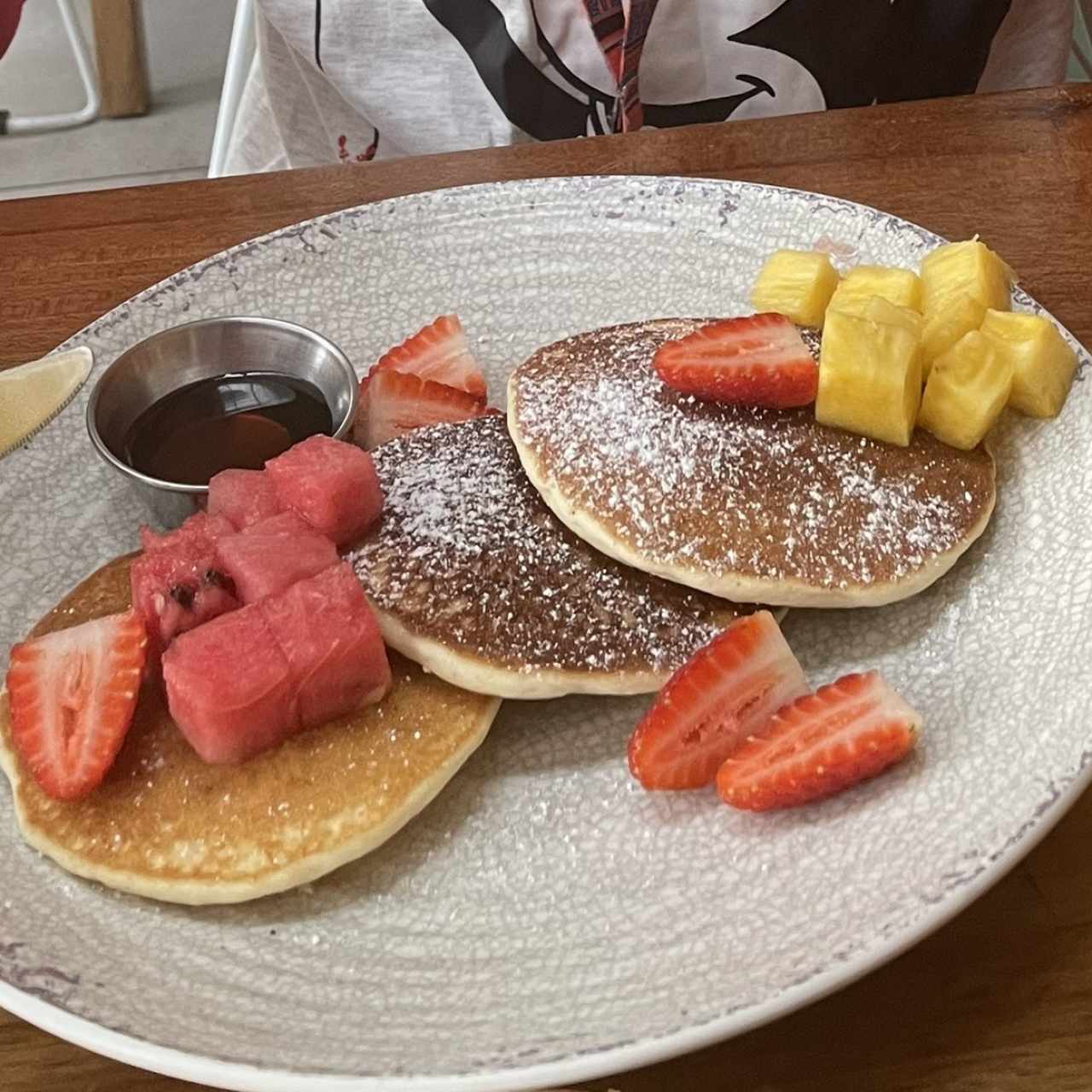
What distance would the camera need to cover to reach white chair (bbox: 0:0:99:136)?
4.17 meters

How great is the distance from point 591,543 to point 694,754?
256 mm

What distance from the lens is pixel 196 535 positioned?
1.24 m

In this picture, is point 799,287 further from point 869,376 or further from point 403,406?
point 403,406

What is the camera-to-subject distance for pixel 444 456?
1.36m

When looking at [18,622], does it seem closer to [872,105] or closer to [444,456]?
[444,456]

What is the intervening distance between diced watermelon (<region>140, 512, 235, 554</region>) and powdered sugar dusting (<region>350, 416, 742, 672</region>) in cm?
14

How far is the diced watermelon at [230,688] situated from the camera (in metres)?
1.07

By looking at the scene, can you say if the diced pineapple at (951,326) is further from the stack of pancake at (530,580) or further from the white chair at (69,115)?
the white chair at (69,115)

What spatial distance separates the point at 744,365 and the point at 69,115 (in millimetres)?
3713

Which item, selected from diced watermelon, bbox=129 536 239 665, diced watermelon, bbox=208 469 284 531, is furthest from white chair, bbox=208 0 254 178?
diced watermelon, bbox=129 536 239 665

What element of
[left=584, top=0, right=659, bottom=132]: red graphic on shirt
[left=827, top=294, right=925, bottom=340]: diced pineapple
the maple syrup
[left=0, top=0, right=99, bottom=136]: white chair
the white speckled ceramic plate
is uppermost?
[left=584, top=0, right=659, bottom=132]: red graphic on shirt

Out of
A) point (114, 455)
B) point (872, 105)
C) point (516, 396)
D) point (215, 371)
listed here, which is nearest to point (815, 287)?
point (516, 396)

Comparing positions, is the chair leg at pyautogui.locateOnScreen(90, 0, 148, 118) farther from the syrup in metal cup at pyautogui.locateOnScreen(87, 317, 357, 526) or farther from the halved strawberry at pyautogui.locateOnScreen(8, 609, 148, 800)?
the halved strawberry at pyautogui.locateOnScreen(8, 609, 148, 800)

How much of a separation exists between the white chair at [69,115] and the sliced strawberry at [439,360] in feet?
10.6
